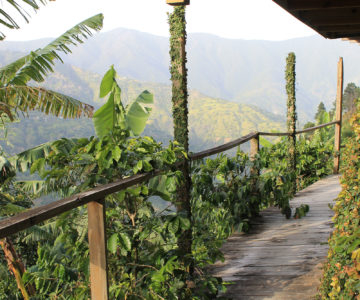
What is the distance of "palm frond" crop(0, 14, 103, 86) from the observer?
6.75m

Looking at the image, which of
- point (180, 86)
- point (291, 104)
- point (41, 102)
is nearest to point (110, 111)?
point (180, 86)

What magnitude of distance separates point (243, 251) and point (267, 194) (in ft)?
3.42

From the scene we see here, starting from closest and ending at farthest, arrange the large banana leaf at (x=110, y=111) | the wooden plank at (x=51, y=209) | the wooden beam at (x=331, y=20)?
the wooden plank at (x=51, y=209) < the wooden beam at (x=331, y=20) < the large banana leaf at (x=110, y=111)

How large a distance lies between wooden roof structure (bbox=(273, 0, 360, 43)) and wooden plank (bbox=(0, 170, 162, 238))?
4.56ft

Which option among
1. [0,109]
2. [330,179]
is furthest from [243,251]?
[330,179]

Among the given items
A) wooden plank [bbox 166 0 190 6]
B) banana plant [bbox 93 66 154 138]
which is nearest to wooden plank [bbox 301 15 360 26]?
wooden plank [bbox 166 0 190 6]

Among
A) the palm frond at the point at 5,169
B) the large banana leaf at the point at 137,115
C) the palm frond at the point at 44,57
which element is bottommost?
the palm frond at the point at 5,169

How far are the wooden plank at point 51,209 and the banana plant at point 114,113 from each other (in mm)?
1186

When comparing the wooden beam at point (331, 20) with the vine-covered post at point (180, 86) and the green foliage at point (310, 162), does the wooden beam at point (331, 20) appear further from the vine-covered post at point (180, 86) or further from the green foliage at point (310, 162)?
the green foliage at point (310, 162)

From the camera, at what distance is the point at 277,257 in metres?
3.53

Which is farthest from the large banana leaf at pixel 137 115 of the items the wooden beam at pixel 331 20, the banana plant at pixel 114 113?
the wooden beam at pixel 331 20

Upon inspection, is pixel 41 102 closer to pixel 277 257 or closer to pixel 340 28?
pixel 277 257

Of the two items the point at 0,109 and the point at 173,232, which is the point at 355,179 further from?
the point at 0,109

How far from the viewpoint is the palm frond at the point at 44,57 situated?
22.2 feet
